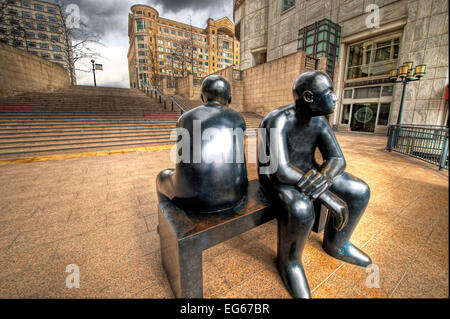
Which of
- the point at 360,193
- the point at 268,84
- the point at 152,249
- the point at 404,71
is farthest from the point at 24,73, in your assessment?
the point at 404,71

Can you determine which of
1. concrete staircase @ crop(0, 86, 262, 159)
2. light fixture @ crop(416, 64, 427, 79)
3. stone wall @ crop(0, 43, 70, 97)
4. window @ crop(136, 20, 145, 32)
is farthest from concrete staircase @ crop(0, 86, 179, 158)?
window @ crop(136, 20, 145, 32)

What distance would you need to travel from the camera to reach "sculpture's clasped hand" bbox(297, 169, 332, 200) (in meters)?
1.40

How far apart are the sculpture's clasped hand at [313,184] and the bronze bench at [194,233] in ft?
1.01

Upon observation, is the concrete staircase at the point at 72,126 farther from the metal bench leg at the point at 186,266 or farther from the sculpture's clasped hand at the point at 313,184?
the sculpture's clasped hand at the point at 313,184

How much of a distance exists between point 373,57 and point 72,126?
2036 cm

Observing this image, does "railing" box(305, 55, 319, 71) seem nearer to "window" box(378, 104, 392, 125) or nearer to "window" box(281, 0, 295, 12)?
"window" box(378, 104, 392, 125)

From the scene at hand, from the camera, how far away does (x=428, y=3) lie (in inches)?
422

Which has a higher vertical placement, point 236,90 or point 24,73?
point 24,73

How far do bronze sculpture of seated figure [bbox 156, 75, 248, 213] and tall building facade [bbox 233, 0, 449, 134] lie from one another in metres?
13.8

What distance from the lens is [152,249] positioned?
1.94 meters

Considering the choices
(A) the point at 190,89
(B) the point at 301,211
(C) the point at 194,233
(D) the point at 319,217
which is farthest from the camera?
(A) the point at 190,89

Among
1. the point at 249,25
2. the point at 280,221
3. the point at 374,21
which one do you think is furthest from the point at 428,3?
the point at 280,221

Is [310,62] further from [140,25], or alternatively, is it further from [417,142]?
[140,25]
